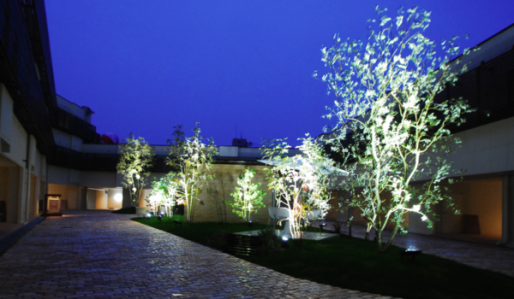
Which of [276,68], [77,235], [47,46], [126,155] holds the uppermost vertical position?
[276,68]

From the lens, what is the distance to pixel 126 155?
91.1 feet

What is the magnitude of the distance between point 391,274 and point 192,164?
13.0m

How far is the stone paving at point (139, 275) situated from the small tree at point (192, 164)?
749cm

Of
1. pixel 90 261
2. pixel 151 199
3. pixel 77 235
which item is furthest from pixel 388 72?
pixel 151 199

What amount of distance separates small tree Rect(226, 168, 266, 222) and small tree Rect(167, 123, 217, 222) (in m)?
1.73

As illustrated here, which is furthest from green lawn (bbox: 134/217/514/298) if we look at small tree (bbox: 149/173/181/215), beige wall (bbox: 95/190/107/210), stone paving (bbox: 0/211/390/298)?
beige wall (bbox: 95/190/107/210)

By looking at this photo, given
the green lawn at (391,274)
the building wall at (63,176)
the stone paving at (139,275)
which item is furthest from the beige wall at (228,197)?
the building wall at (63,176)

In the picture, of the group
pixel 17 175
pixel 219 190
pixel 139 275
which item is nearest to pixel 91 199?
pixel 17 175

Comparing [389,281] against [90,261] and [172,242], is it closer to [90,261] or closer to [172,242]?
[90,261]

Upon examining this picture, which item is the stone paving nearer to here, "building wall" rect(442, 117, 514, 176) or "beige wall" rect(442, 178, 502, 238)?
"building wall" rect(442, 117, 514, 176)

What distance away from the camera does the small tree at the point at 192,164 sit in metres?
18.2

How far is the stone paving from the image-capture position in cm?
582

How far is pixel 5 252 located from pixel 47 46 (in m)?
10.7

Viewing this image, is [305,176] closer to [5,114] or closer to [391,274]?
[391,274]
